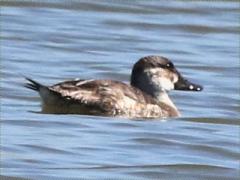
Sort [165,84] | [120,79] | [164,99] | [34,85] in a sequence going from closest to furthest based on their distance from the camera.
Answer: [34,85], [164,99], [165,84], [120,79]

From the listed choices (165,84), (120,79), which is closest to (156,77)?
(165,84)

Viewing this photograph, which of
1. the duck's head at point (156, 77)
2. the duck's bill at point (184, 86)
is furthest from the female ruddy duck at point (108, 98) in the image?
the duck's bill at point (184, 86)

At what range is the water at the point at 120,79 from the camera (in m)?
11.5

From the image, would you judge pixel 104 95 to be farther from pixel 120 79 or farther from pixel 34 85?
pixel 120 79

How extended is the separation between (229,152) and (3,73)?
157 inches

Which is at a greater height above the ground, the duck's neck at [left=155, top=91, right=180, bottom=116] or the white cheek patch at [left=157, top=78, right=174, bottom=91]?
the white cheek patch at [left=157, top=78, right=174, bottom=91]

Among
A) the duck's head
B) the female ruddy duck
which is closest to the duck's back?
the female ruddy duck

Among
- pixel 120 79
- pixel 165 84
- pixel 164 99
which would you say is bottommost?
pixel 120 79

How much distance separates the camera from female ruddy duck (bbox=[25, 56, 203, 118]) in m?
13.7

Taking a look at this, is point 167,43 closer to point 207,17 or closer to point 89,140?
point 207,17

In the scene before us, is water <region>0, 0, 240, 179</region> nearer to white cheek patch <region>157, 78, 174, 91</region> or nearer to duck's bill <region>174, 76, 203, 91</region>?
duck's bill <region>174, 76, 203, 91</region>

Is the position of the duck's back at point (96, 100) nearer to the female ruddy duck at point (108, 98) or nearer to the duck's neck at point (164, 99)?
the female ruddy duck at point (108, 98)

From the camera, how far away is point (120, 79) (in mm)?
16078

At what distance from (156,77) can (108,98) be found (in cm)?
77
